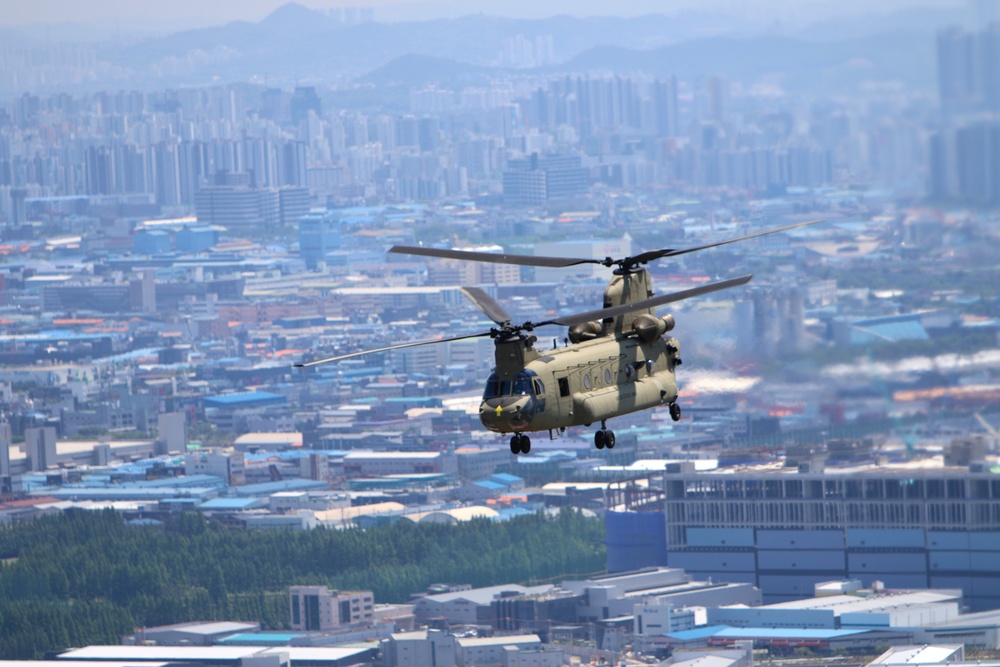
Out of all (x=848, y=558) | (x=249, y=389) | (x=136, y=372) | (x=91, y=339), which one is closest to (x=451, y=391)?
(x=249, y=389)

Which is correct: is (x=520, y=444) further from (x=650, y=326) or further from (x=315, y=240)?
→ (x=315, y=240)

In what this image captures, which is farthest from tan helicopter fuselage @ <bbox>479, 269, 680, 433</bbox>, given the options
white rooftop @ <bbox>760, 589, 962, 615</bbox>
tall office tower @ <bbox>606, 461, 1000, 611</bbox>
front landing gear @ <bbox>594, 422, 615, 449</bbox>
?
tall office tower @ <bbox>606, 461, 1000, 611</bbox>

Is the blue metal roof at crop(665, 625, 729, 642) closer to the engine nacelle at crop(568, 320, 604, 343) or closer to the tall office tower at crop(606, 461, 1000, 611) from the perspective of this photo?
the tall office tower at crop(606, 461, 1000, 611)

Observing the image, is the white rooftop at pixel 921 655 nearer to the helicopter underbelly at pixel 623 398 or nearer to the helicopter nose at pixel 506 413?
the helicopter underbelly at pixel 623 398

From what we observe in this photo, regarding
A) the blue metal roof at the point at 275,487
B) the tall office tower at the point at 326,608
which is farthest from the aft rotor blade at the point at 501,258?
the blue metal roof at the point at 275,487

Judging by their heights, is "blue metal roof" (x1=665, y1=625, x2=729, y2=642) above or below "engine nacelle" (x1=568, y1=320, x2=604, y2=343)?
below

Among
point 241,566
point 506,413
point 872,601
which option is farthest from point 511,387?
point 241,566
